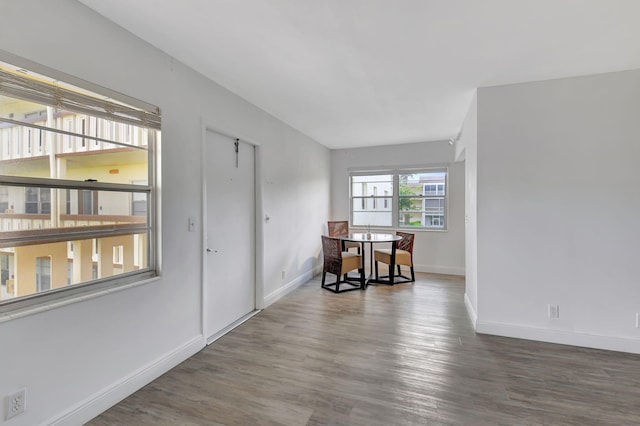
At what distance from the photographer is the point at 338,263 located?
4531 mm

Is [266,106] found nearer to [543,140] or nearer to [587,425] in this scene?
[543,140]

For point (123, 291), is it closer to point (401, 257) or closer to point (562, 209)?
point (562, 209)

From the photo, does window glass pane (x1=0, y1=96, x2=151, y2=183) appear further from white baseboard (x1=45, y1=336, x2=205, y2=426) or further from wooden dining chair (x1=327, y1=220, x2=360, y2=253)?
wooden dining chair (x1=327, y1=220, x2=360, y2=253)

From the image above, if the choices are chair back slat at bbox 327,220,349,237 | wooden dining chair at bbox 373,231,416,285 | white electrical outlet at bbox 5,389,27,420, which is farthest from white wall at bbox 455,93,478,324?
white electrical outlet at bbox 5,389,27,420

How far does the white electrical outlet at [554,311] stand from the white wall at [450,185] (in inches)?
104

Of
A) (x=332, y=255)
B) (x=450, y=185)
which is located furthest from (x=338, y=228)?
(x=450, y=185)

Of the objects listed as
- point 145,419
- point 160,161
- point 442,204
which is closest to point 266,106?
point 160,161

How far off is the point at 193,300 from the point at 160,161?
1242 millimetres

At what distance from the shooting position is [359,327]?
3174 millimetres

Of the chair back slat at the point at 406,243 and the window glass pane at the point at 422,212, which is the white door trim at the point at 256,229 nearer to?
the chair back slat at the point at 406,243

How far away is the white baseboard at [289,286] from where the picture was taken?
12.8ft

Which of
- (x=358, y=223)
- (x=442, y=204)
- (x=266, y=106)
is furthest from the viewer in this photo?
(x=358, y=223)

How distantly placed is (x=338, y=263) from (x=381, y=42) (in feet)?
10.3

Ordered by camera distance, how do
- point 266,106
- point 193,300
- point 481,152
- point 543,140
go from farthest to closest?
point 266,106 → point 481,152 → point 543,140 → point 193,300
